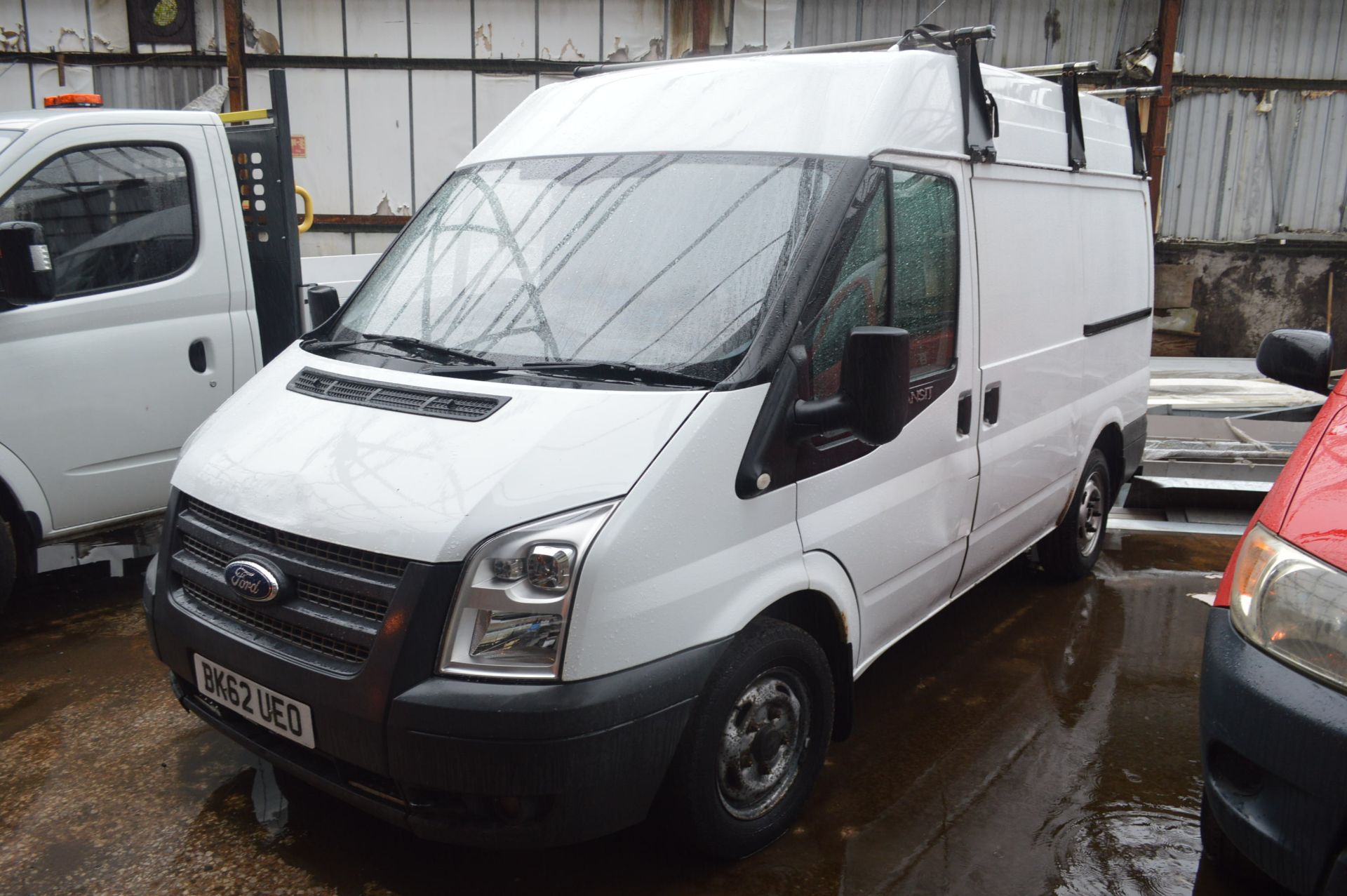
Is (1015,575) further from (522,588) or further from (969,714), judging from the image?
(522,588)

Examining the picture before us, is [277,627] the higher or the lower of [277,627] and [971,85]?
the lower

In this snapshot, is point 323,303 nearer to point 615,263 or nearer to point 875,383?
point 615,263

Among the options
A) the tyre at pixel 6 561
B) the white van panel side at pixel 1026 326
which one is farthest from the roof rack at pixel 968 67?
the tyre at pixel 6 561

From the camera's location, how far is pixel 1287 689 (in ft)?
7.02

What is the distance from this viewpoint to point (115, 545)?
460 cm

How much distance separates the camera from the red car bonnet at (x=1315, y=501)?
7.39 feet

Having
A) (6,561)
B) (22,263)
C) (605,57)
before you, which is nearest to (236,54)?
(605,57)

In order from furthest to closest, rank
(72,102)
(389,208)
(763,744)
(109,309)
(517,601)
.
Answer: (389,208) < (72,102) < (109,309) < (763,744) < (517,601)

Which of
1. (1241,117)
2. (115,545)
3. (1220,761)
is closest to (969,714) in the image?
(1220,761)

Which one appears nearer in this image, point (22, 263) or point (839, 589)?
point (839, 589)

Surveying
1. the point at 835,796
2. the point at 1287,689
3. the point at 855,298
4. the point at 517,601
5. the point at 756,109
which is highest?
the point at 756,109

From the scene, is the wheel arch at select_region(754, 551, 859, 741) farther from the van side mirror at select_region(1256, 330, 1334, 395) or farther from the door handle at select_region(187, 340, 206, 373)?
the door handle at select_region(187, 340, 206, 373)

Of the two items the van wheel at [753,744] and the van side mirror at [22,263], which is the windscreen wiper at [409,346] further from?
the van side mirror at [22,263]

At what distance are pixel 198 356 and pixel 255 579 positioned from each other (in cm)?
246
